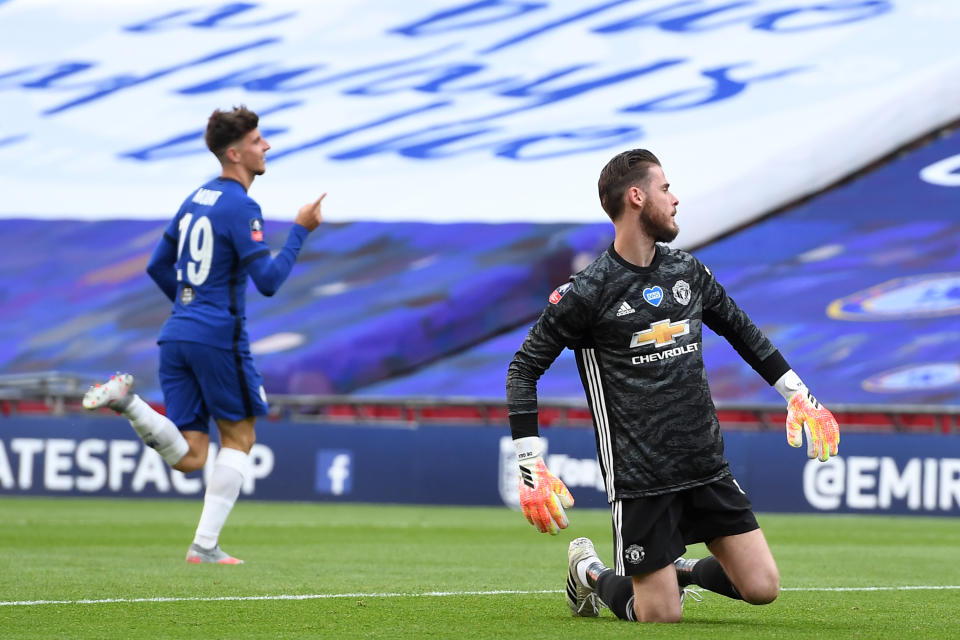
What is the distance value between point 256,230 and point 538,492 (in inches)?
113

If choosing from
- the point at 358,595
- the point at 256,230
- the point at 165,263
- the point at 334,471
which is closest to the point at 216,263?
the point at 256,230

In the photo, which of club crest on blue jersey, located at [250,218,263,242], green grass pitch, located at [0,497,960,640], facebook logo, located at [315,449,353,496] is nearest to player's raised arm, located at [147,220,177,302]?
club crest on blue jersey, located at [250,218,263,242]

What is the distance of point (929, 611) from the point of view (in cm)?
541

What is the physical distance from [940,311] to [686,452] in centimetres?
1691

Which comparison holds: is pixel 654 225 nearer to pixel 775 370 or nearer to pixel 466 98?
pixel 775 370

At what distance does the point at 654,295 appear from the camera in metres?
4.91

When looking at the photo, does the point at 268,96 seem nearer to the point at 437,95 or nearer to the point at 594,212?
the point at 437,95

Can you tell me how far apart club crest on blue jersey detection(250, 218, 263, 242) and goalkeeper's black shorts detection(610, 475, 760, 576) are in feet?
9.00

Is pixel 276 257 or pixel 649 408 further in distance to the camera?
pixel 276 257

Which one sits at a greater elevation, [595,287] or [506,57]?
[506,57]

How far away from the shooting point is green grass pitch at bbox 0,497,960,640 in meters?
4.64

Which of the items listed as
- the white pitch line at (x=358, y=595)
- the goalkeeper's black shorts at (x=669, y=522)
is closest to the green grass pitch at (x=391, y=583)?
the white pitch line at (x=358, y=595)

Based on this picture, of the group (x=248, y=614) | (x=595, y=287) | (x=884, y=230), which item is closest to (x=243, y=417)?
(x=248, y=614)

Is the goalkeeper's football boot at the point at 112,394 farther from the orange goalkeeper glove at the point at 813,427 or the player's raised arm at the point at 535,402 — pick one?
the orange goalkeeper glove at the point at 813,427
